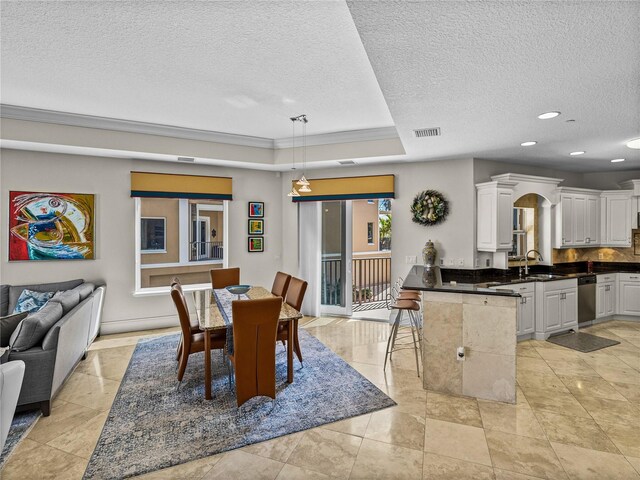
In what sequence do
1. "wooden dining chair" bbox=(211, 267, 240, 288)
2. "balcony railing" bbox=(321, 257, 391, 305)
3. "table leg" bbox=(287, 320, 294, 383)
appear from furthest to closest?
"balcony railing" bbox=(321, 257, 391, 305), "wooden dining chair" bbox=(211, 267, 240, 288), "table leg" bbox=(287, 320, 294, 383)

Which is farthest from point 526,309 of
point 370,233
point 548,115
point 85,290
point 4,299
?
point 4,299

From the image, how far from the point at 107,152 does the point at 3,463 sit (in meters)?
3.53

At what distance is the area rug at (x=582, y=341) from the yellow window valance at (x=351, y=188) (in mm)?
2983

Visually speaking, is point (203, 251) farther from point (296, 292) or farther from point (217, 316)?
point (217, 316)

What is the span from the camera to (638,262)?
5.64m

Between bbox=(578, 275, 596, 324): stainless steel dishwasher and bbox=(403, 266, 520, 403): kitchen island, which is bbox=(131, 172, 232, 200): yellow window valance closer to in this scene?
bbox=(403, 266, 520, 403): kitchen island

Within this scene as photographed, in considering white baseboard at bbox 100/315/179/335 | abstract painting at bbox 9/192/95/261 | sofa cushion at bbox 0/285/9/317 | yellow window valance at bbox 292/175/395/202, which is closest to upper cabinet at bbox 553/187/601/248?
yellow window valance at bbox 292/175/395/202

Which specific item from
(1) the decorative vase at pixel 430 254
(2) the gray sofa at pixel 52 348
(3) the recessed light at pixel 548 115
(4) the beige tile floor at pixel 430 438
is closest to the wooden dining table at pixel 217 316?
(4) the beige tile floor at pixel 430 438

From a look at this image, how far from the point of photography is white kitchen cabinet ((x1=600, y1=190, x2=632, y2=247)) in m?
5.41

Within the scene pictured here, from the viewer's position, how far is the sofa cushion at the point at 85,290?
12.6ft

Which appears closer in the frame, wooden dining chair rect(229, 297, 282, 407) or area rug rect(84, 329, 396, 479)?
area rug rect(84, 329, 396, 479)

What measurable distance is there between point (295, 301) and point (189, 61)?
248cm

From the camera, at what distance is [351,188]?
5352 mm

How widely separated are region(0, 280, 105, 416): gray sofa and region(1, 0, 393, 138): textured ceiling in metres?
2.08
